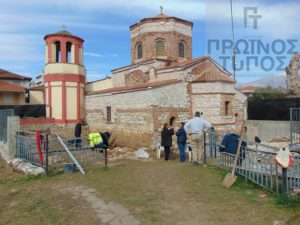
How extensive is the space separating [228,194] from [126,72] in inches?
751

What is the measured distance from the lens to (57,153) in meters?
9.08

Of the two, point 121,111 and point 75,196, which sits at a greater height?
point 121,111

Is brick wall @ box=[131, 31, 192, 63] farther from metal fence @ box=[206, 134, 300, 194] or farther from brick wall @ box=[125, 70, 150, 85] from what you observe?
metal fence @ box=[206, 134, 300, 194]

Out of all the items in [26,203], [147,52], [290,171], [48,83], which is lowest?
[26,203]

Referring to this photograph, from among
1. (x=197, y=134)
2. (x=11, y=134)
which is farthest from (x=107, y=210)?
(x=11, y=134)

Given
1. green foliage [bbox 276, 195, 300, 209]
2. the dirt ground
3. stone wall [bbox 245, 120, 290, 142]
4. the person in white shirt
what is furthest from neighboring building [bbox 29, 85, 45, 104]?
green foliage [bbox 276, 195, 300, 209]

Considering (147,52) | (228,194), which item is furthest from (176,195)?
A: (147,52)

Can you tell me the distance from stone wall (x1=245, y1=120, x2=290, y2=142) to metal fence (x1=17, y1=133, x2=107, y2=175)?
13363mm

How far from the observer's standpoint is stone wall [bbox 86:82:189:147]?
16688 mm

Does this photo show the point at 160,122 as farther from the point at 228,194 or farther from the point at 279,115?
the point at 279,115

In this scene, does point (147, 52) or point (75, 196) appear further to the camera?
point (147, 52)

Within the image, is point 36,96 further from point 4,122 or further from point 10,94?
point 4,122

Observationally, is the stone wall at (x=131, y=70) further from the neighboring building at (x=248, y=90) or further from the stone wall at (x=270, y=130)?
the neighboring building at (x=248, y=90)

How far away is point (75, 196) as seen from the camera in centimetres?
650
